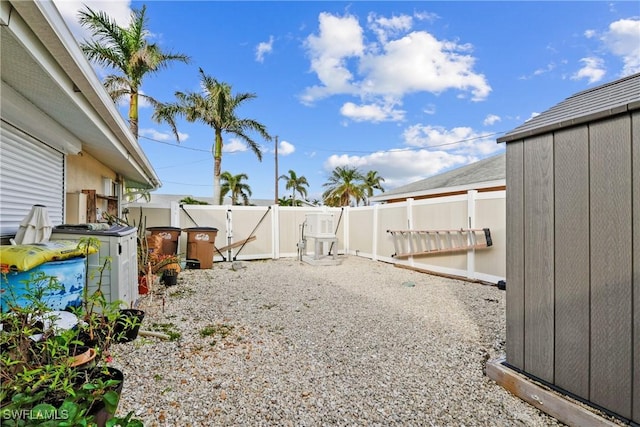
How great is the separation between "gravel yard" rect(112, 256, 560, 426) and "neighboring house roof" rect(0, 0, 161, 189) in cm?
224

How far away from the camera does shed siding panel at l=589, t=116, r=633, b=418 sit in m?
1.63

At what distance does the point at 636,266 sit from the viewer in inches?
62.6

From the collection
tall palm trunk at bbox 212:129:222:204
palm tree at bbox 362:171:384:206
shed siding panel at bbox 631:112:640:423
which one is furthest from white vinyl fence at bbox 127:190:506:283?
palm tree at bbox 362:171:384:206

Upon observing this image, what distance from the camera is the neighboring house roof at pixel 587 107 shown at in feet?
5.58

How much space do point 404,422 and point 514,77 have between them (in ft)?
32.3

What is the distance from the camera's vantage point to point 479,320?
370 cm

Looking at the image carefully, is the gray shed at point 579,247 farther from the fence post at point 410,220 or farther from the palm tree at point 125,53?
the palm tree at point 125,53

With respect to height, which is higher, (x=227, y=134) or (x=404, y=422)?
(x=227, y=134)

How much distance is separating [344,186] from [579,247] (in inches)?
815

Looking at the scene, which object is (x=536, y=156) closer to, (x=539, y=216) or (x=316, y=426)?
(x=539, y=216)

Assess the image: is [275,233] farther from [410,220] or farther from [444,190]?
[444,190]

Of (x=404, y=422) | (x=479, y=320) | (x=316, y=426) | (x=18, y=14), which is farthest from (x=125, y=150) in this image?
(x=479, y=320)

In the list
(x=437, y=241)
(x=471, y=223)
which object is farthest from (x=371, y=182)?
(x=471, y=223)

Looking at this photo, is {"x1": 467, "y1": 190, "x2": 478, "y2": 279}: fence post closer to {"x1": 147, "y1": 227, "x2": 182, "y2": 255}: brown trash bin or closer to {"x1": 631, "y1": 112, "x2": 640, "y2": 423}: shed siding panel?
{"x1": 631, "y1": 112, "x2": 640, "y2": 423}: shed siding panel
